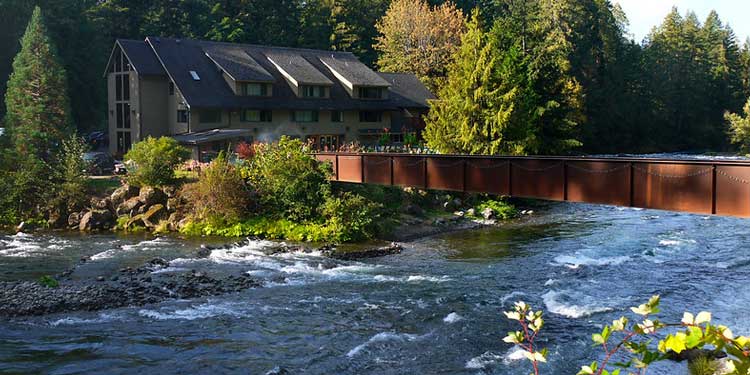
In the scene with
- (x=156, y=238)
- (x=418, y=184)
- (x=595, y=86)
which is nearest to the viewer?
(x=418, y=184)

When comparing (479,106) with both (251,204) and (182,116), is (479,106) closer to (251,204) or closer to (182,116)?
(251,204)

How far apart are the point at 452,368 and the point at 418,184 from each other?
1458 cm

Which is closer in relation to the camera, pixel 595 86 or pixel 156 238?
pixel 156 238

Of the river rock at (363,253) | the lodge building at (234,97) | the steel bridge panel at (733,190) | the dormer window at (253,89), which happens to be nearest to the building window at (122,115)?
the lodge building at (234,97)

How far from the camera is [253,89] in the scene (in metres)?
57.5

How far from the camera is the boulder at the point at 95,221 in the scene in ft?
129

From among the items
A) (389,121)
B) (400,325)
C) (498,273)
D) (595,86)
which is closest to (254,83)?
(389,121)

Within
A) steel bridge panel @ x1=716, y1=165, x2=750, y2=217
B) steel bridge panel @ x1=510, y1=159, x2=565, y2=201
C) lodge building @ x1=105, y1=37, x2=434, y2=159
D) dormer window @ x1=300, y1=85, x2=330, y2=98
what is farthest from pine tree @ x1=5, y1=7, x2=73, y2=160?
steel bridge panel @ x1=716, y1=165, x2=750, y2=217

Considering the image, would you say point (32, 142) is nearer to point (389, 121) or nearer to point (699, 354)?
point (389, 121)

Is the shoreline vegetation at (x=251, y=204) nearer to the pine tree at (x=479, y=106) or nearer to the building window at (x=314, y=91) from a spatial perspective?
the pine tree at (x=479, y=106)

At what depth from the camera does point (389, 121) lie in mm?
66500

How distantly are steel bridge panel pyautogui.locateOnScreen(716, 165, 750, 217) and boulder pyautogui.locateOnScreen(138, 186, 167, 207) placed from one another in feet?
104

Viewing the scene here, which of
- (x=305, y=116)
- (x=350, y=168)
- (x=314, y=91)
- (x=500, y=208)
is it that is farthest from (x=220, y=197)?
(x=314, y=91)

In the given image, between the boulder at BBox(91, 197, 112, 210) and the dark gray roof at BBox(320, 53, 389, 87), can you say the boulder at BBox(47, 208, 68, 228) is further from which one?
the dark gray roof at BBox(320, 53, 389, 87)
